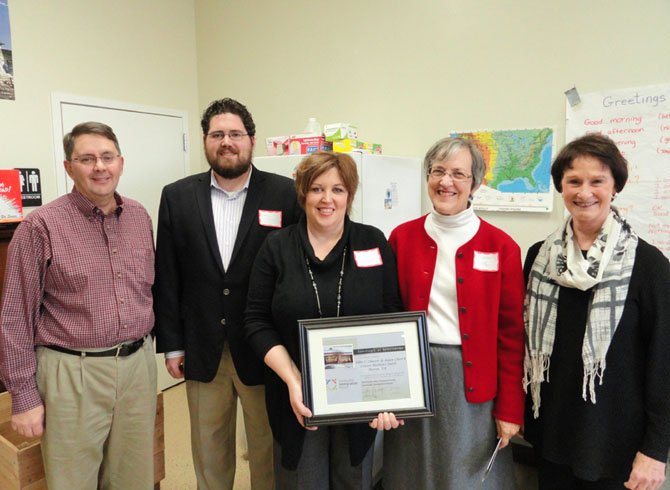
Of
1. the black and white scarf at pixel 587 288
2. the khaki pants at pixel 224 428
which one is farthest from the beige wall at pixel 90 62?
the black and white scarf at pixel 587 288

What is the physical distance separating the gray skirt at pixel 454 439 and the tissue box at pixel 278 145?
155 centimetres

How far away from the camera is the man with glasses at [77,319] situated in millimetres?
1481

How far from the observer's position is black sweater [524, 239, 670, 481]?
1.24m

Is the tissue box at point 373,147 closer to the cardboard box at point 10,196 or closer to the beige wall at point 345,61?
the beige wall at point 345,61

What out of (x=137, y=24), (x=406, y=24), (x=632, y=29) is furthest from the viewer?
(x=137, y=24)

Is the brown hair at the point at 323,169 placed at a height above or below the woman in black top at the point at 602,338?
above

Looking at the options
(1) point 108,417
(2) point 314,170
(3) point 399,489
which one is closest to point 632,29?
(2) point 314,170

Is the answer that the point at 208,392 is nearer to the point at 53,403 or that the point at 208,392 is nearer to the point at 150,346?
the point at 150,346

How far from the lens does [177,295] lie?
1743 mm

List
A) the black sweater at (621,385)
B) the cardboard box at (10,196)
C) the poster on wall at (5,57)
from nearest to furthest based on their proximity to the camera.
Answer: the black sweater at (621,385), the cardboard box at (10,196), the poster on wall at (5,57)

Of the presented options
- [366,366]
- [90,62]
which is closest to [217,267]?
[366,366]

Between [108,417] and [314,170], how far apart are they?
114 cm

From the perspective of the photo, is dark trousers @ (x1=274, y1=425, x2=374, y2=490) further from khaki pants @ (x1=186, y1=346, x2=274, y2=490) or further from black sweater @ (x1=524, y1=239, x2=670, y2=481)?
black sweater @ (x1=524, y1=239, x2=670, y2=481)

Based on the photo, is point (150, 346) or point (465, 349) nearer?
point (465, 349)
